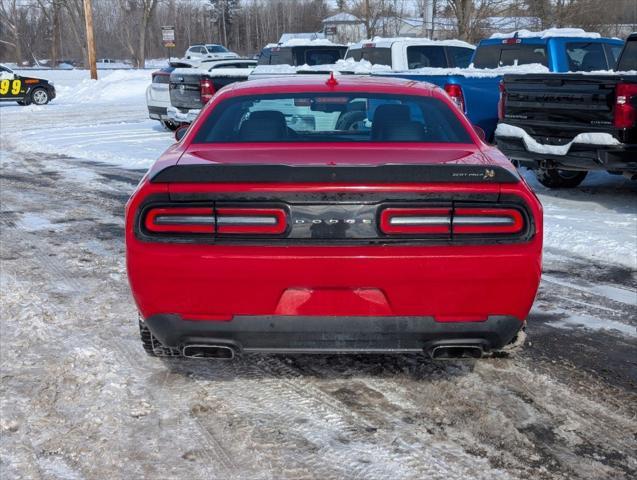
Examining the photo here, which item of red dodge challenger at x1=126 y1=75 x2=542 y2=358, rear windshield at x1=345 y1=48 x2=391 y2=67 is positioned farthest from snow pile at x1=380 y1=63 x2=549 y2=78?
red dodge challenger at x1=126 y1=75 x2=542 y2=358

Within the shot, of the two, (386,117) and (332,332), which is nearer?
(332,332)

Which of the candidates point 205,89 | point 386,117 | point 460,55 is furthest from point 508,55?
point 386,117

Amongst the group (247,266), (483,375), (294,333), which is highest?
(247,266)

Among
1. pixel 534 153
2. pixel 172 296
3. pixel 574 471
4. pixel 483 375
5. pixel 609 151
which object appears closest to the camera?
pixel 574 471

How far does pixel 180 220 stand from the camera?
3.19 m

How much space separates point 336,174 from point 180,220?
695mm

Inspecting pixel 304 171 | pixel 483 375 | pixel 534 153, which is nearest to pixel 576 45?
pixel 534 153

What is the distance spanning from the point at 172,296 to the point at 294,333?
55cm

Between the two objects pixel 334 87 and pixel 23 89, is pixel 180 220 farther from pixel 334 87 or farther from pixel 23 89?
pixel 23 89

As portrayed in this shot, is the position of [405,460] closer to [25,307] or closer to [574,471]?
[574,471]

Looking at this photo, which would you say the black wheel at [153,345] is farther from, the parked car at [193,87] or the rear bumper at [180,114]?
the rear bumper at [180,114]

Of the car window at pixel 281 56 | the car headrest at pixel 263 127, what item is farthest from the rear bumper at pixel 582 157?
the car window at pixel 281 56

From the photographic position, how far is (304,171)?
3162 millimetres

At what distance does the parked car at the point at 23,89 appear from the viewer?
25266 millimetres
